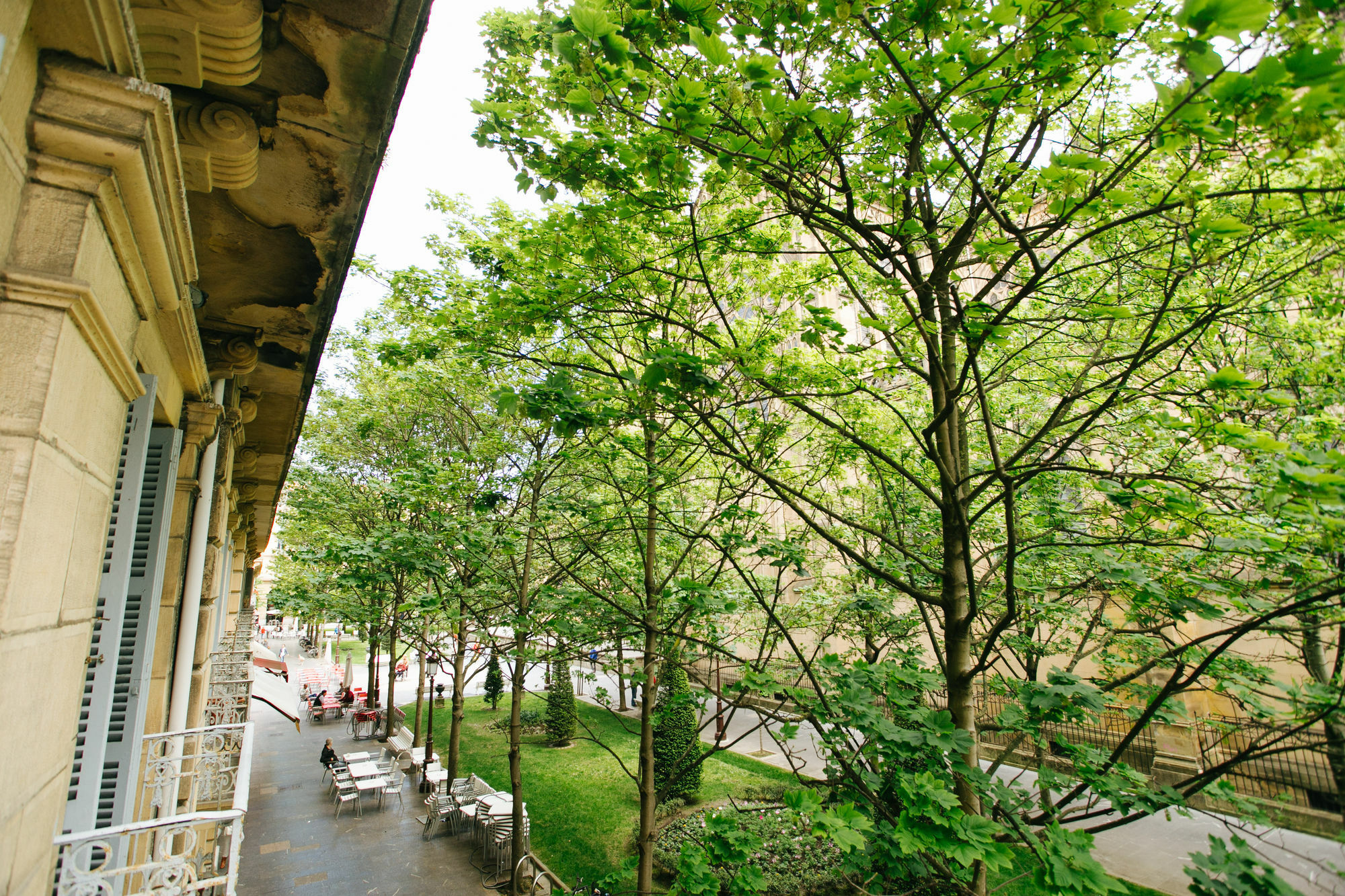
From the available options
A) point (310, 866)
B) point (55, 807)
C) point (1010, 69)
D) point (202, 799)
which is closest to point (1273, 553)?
point (1010, 69)

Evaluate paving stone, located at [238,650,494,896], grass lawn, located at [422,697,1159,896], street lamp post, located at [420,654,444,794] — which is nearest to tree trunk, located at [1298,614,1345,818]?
grass lawn, located at [422,697,1159,896]

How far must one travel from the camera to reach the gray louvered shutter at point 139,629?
415cm

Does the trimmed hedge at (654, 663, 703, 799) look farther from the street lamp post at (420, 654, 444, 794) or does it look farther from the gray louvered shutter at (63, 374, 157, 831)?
the gray louvered shutter at (63, 374, 157, 831)

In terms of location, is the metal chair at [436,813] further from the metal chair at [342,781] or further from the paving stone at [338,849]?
the metal chair at [342,781]

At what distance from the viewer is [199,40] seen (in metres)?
2.77

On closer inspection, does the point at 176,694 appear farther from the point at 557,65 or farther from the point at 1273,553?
the point at 1273,553

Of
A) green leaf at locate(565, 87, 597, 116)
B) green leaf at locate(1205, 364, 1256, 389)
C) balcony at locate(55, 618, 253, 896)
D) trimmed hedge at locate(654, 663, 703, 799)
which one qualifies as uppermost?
green leaf at locate(565, 87, 597, 116)

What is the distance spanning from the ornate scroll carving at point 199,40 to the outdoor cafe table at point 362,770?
16.7m

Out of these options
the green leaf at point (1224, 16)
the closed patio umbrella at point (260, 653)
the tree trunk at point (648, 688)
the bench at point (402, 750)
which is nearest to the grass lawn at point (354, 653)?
the closed patio umbrella at point (260, 653)

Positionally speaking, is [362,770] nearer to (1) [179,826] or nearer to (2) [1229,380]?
(1) [179,826]

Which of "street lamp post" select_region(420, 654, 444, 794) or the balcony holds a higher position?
the balcony

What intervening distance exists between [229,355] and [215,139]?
306cm

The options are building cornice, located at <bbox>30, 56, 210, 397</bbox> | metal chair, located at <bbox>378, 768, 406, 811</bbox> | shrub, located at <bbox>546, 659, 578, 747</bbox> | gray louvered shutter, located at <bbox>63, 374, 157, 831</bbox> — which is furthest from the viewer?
shrub, located at <bbox>546, 659, 578, 747</bbox>

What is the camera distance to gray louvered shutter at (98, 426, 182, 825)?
4152 millimetres
